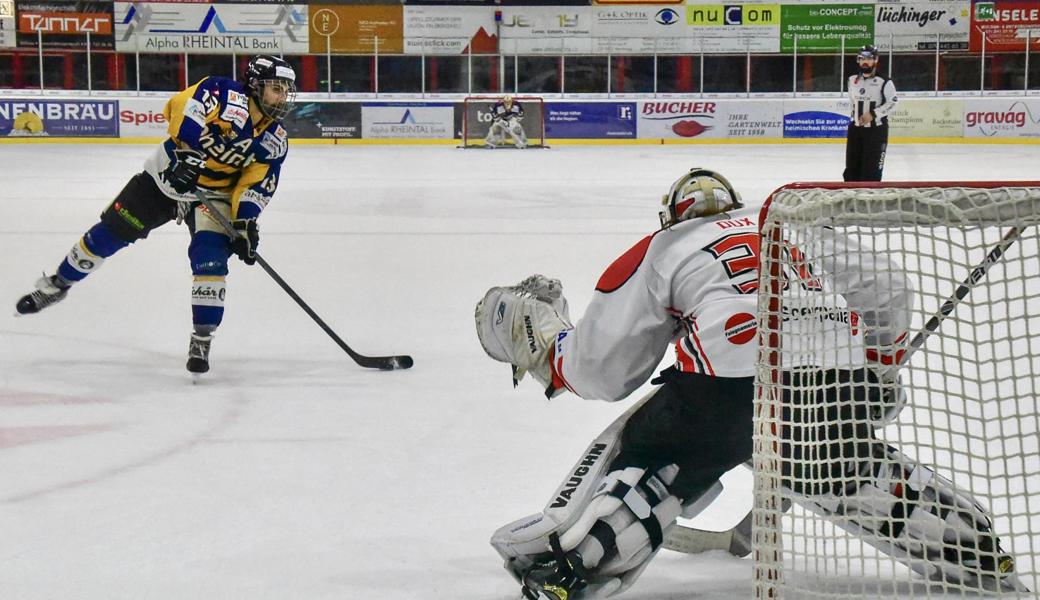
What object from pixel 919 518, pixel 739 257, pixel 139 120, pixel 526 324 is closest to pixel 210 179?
pixel 526 324

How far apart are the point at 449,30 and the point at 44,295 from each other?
1333cm

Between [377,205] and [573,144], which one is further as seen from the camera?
[573,144]

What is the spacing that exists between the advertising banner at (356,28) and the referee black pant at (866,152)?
Answer: 874cm

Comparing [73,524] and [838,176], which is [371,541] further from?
[838,176]

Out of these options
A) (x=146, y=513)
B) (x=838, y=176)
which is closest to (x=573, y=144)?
(x=838, y=176)

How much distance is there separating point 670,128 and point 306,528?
14047mm

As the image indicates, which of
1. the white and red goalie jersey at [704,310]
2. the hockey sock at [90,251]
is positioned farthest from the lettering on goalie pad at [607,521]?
the hockey sock at [90,251]

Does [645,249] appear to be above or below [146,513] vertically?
above

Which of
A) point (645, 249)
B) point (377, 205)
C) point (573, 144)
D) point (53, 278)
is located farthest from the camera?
point (573, 144)

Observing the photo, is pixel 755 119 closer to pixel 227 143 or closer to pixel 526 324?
pixel 227 143

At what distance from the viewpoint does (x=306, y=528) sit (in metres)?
2.53

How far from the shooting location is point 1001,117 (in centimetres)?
1538

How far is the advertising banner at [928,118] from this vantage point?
1556 cm

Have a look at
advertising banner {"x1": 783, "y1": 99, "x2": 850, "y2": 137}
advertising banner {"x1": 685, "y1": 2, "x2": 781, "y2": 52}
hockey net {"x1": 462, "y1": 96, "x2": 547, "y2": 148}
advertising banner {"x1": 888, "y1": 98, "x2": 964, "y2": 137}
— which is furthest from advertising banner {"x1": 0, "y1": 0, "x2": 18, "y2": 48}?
advertising banner {"x1": 888, "y1": 98, "x2": 964, "y2": 137}
